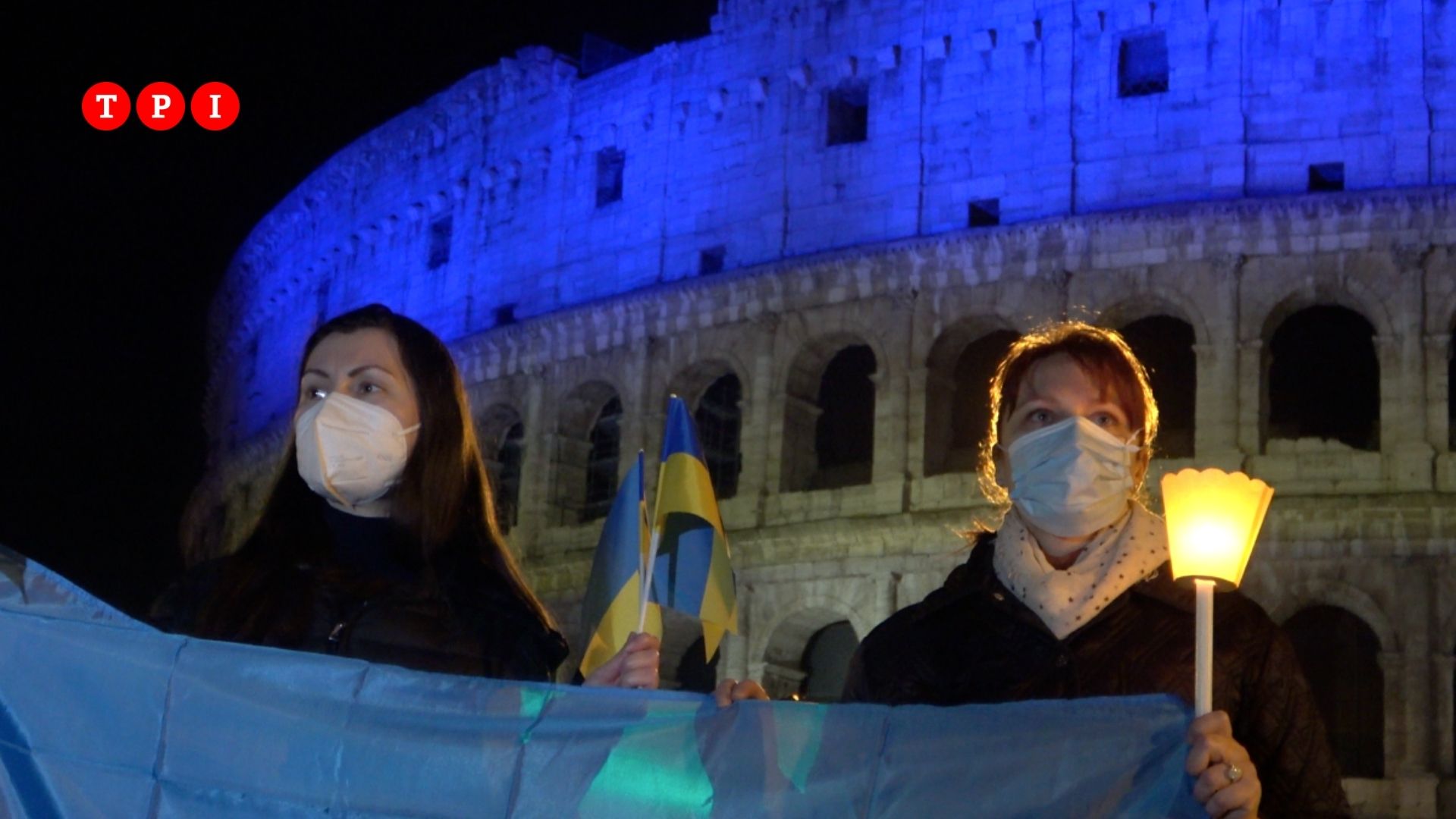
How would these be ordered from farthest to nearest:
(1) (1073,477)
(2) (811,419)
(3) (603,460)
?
(3) (603,460) < (2) (811,419) < (1) (1073,477)

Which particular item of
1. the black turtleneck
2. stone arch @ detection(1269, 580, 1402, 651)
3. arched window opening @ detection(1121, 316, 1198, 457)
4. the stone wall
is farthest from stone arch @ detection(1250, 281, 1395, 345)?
the black turtleneck

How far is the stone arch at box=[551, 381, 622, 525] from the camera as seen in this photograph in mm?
27141

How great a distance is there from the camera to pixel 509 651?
4672 millimetres

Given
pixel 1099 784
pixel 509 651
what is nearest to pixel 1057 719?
pixel 1099 784

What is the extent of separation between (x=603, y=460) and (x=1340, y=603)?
10477 mm

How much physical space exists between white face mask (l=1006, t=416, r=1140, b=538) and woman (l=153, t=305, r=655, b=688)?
921mm

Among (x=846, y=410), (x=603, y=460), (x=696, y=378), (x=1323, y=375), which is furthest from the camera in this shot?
(x=603, y=460)

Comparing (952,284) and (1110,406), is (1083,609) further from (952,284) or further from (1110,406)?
(952,284)

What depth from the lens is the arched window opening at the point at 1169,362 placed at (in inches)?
915

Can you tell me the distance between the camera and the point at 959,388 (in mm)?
24547

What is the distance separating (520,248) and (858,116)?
5545 millimetres

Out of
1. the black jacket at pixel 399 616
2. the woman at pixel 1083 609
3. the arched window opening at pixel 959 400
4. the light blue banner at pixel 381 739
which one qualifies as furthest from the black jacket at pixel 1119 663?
the arched window opening at pixel 959 400

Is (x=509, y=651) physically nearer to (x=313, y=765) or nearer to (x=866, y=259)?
(x=313, y=765)

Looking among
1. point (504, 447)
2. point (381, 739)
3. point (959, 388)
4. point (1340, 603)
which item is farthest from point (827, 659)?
point (381, 739)
